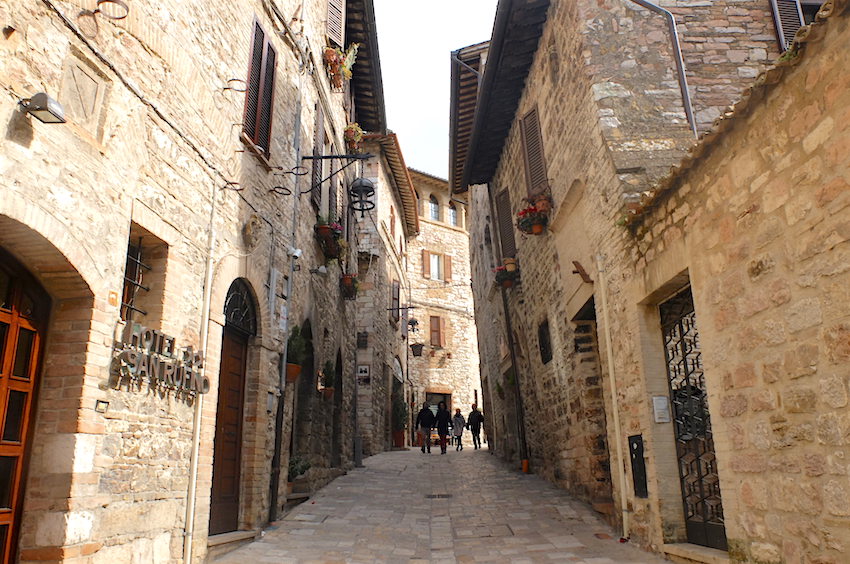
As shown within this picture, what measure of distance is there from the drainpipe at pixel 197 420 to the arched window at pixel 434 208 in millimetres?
20457

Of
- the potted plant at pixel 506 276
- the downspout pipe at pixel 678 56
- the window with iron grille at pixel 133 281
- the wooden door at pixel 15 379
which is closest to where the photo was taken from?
the wooden door at pixel 15 379

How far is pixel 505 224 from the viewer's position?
12.6 meters

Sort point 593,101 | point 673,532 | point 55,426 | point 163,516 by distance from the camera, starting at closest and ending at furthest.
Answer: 1. point 55,426
2. point 163,516
3. point 673,532
4. point 593,101

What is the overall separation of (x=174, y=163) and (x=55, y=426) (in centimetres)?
238

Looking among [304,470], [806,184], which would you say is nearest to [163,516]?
[304,470]

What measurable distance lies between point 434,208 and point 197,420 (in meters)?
21.7

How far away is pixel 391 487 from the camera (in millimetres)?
10070

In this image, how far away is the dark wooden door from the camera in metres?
6.38

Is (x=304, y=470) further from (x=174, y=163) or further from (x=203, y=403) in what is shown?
(x=174, y=163)

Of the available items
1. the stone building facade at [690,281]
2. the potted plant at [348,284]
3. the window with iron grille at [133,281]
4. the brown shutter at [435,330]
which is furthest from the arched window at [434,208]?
the window with iron grille at [133,281]

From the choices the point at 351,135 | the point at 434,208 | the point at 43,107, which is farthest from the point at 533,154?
the point at 434,208

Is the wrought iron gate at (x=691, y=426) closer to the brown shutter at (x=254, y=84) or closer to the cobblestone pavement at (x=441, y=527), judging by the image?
the cobblestone pavement at (x=441, y=527)

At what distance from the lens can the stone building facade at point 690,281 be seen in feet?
11.7

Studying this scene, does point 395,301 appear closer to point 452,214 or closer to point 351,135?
point 452,214
